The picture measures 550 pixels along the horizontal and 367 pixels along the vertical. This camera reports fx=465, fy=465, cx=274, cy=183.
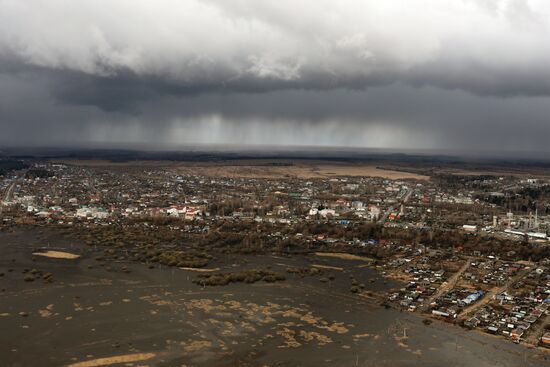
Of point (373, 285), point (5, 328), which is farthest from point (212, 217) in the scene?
point (5, 328)

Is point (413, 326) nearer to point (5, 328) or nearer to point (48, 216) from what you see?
point (5, 328)

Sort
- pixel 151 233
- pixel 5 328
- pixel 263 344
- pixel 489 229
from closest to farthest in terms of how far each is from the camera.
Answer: pixel 263 344 → pixel 5 328 → pixel 151 233 → pixel 489 229

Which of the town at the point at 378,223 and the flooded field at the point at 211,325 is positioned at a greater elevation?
the town at the point at 378,223

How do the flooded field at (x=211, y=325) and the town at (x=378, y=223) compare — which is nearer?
the flooded field at (x=211, y=325)

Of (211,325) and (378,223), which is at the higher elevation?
(378,223)

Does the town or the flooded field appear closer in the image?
the flooded field

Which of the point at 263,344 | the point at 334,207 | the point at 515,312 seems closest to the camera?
the point at 263,344

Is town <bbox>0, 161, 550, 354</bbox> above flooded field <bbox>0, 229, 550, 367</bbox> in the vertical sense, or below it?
above

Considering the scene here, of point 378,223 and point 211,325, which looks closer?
point 211,325
